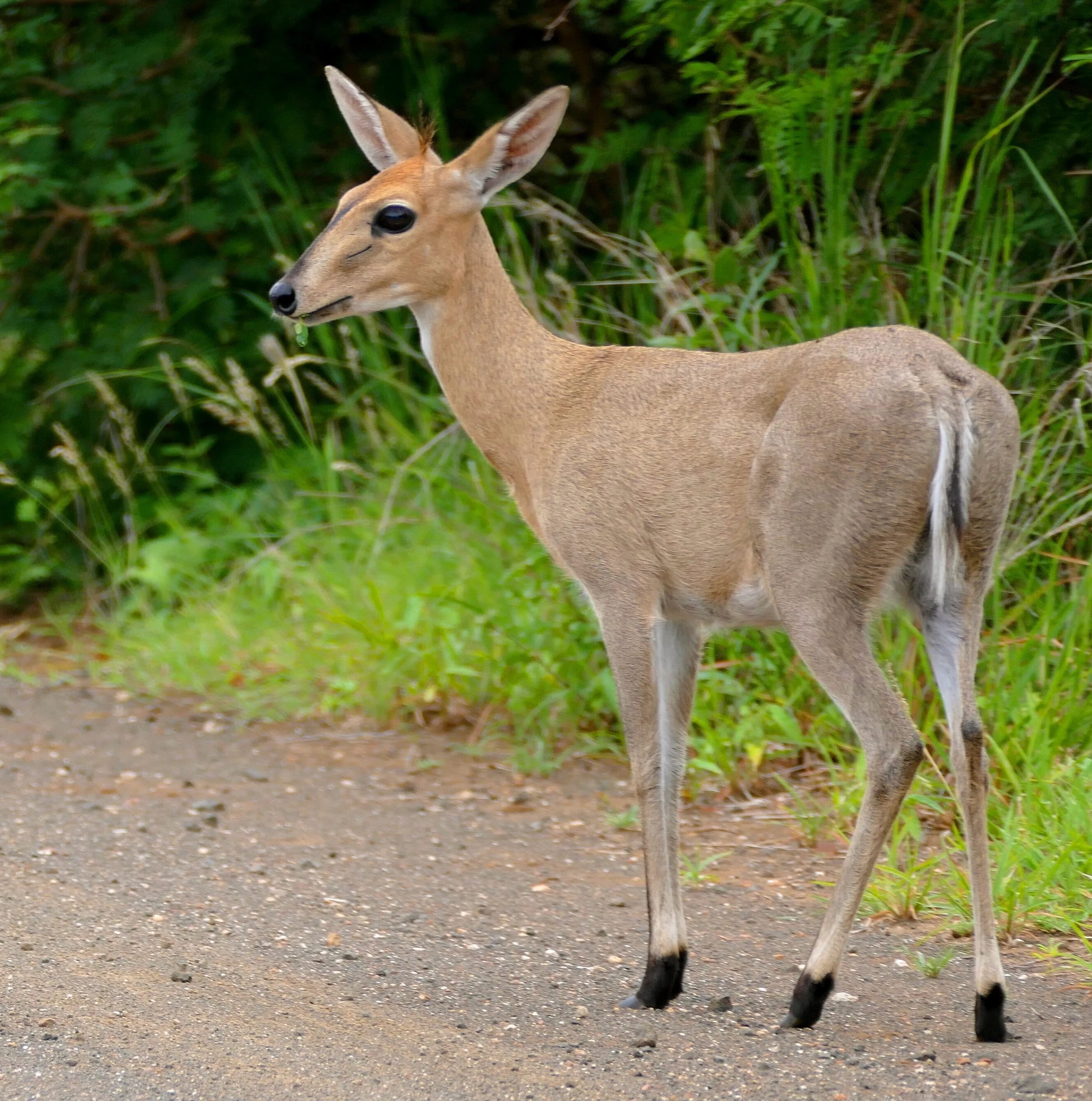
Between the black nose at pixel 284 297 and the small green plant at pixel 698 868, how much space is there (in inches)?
81.7

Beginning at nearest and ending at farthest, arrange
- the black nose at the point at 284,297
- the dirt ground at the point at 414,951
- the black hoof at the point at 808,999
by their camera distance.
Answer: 1. the dirt ground at the point at 414,951
2. the black hoof at the point at 808,999
3. the black nose at the point at 284,297

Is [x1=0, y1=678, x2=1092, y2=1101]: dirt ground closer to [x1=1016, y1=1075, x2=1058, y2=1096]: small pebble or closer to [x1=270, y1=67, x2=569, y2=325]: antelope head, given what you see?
[x1=1016, y1=1075, x2=1058, y2=1096]: small pebble

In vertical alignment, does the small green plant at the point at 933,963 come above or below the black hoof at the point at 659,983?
below

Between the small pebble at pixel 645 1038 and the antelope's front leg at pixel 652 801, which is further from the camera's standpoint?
the antelope's front leg at pixel 652 801

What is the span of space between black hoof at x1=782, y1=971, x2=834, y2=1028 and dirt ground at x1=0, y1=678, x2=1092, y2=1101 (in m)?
0.04

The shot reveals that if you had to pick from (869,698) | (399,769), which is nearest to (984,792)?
(869,698)

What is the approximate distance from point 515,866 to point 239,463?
13.0 ft

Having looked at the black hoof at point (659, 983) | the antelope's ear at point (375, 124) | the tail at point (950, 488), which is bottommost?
the black hoof at point (659, 983)

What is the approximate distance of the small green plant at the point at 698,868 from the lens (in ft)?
16.3

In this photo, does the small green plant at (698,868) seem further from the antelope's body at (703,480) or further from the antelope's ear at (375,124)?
the antelope's ear at (375,124)

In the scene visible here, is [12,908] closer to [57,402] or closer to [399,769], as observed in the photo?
[399,769]

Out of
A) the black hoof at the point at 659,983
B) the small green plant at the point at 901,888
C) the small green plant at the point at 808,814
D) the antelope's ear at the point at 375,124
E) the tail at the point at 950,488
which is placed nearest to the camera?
the tail at the point at 950,488

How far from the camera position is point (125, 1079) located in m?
3.36

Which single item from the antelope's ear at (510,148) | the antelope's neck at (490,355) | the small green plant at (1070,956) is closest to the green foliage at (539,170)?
the antelope's ear at (510,148)
